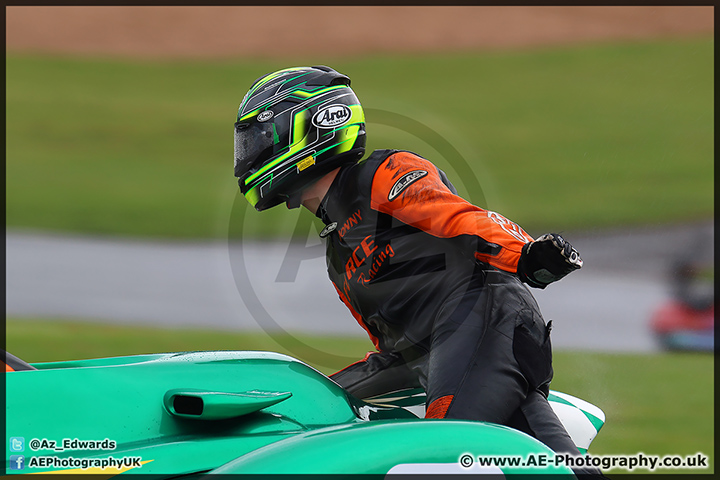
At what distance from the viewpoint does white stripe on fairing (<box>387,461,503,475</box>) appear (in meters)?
2.02

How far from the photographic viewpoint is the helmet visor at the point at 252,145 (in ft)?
9.32

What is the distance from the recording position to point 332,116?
9.40 ft

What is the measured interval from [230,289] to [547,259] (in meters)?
8.30

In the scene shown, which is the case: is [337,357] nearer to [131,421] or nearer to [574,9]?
[131,421]

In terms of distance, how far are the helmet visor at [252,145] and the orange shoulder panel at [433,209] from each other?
445 mm

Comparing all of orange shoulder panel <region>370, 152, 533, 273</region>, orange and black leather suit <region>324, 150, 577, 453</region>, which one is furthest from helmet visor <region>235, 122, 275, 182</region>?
orange shoulder panel <region>370, 152, 533, 273</region>

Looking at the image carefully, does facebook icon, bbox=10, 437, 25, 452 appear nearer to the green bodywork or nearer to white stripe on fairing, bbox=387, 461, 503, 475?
the green bodywork

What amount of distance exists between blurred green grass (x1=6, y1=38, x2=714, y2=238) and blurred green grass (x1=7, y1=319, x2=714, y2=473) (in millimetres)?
3753

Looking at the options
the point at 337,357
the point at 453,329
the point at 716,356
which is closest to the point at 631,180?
the point at 716,356

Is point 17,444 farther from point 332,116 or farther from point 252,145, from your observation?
point 332,116

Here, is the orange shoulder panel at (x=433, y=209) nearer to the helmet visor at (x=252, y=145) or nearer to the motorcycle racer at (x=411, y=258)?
the motorcycle racer at (x=411, y=258)

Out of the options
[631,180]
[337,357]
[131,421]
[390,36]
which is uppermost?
[390,36]

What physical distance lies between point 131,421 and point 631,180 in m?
19.8

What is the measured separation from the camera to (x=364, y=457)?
78.7 inches
